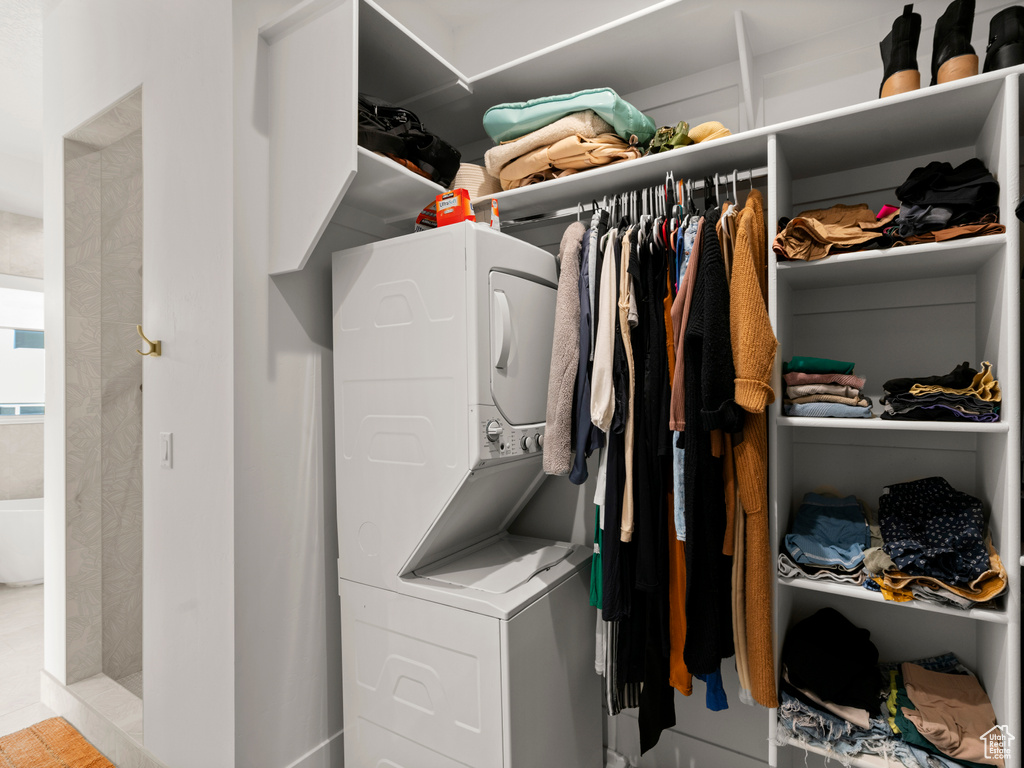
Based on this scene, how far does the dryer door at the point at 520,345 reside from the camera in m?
1.56

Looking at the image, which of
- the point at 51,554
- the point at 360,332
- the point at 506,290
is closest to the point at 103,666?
the point at 51,554

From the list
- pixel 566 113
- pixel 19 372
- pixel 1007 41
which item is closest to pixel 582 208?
pixel 566 113

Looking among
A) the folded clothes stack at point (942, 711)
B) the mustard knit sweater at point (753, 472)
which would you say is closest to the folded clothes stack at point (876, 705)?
the folded clothes stack at point (942, 711)

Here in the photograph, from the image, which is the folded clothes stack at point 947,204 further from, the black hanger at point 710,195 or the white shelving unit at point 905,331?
the black hanger at point 710,195

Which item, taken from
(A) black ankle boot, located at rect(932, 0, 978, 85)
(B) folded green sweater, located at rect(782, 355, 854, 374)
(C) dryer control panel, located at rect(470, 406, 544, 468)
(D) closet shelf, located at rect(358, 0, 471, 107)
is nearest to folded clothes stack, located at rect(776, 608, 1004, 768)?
(B) folded green sweater, located at rect(782, 355, 854, 374)

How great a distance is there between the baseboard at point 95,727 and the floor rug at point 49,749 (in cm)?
3

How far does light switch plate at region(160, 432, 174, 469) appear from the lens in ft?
5.96

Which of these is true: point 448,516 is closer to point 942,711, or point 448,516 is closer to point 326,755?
point 326,755

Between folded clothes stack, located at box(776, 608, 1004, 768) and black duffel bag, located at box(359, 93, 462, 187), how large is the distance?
1.90m

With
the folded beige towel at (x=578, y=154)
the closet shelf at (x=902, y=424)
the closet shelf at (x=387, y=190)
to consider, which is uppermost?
the folded beige towel at (x=578, y=154)

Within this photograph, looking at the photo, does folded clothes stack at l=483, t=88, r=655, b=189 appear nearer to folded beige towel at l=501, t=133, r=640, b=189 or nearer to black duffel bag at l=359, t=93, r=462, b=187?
folded beige towel at l=501, t=133, r=640, b=189

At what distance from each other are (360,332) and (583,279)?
0.73 metres

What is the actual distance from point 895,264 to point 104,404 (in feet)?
10.1

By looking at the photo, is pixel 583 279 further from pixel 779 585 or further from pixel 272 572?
pixel 272 572
